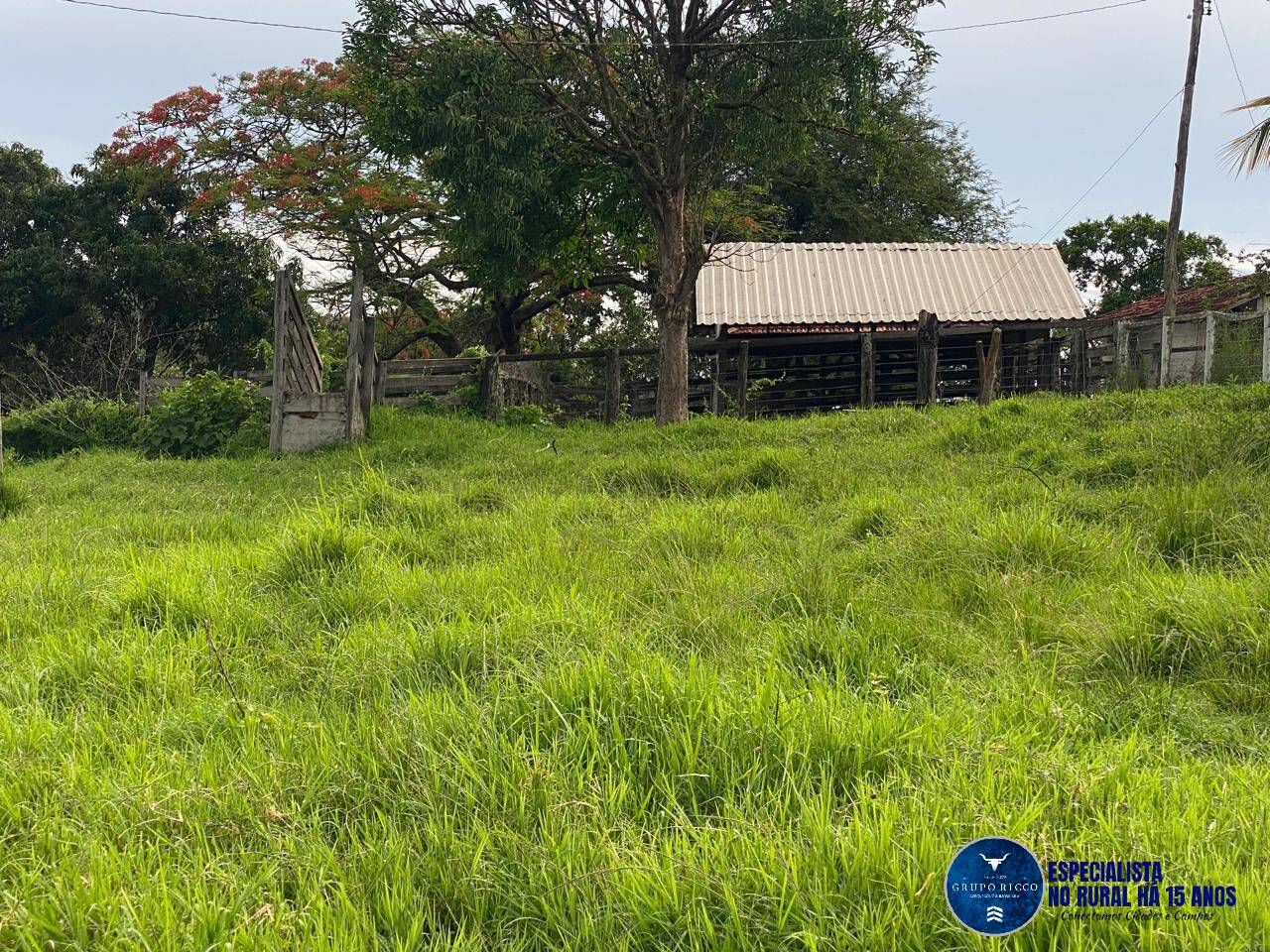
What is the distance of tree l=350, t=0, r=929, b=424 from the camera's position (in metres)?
11.7

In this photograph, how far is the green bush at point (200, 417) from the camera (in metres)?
13.1

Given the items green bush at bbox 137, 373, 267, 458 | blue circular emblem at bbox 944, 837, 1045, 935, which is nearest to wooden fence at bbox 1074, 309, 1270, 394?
blue circular emblem at bbox 944, 837, 1045, 935

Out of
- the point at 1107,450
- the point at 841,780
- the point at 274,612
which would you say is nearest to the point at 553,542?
the point at 274,612

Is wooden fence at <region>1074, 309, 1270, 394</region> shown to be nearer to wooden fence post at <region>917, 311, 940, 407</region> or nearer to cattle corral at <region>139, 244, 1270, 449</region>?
cattle corral at <region>139, 244, 1270, 449</region>

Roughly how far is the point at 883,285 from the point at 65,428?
17172 mm

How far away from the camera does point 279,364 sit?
12188 mm

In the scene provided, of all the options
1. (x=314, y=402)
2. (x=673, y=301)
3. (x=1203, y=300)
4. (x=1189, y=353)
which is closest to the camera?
(x=314, y=402)

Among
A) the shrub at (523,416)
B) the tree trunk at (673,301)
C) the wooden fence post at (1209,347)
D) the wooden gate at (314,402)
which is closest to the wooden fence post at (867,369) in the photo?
the tree trunk at (673,301)

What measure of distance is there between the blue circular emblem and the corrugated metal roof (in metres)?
16.7

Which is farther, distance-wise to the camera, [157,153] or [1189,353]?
[157,153]

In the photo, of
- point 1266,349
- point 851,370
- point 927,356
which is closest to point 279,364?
point 927,356

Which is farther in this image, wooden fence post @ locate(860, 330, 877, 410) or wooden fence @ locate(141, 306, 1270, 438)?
wooden fence post @ locate(860, 330, 877, 410)

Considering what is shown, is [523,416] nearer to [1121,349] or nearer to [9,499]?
[9,499]

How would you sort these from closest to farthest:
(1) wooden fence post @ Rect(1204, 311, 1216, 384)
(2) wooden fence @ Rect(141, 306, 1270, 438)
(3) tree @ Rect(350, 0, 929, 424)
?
(3) tree @ Rect(350, 0, 929, 424), (2) wooden fence @ Rect(141, 306, 1270, 438), (1) wooden fence post @ Rect(1204, 311, 1216, 384)
